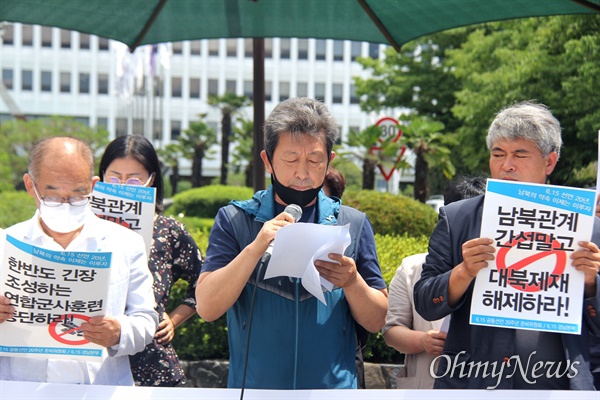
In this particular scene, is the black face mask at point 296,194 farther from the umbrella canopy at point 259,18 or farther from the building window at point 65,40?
the building window at point 65,40

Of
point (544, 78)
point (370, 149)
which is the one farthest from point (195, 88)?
point (544, 78)

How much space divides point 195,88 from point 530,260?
206ft

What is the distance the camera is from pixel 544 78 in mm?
19312

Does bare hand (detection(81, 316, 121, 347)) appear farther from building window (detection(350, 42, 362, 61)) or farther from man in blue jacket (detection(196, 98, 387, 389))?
building window (detection(350, 42, 362, 61))

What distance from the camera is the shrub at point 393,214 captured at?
33.3 feet

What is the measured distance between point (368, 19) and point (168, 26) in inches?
54.9

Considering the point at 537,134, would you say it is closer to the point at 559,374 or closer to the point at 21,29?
the point at 559,374

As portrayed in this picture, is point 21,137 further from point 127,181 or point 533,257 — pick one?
point 533,257

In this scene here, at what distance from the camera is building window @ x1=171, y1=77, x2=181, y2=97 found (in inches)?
2509

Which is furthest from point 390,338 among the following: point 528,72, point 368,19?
point 528,72

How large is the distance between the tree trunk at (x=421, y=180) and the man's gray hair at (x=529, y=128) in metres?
18.7

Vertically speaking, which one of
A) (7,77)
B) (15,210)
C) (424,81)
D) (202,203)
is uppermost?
(7,77)

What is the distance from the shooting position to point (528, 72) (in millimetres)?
19703

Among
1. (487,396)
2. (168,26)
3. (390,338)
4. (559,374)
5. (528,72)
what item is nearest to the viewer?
(487,396)
